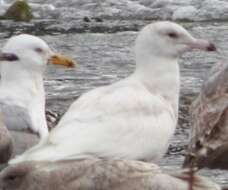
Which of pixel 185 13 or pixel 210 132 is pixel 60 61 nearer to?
pixel 210 132

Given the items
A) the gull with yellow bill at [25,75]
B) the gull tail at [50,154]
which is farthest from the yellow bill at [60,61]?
the gull tail at [50,154]

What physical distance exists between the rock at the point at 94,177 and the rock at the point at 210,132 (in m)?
1.02

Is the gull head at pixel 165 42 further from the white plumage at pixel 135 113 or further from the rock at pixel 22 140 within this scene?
the rock at pixel 22 140

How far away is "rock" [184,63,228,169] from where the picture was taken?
28.6ft

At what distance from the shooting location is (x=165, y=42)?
9969mm

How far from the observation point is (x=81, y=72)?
627 inches

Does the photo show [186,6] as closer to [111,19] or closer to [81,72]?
[111,19]

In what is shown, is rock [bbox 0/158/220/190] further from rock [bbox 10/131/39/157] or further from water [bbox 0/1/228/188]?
rock [bbox 10/131/39/157]

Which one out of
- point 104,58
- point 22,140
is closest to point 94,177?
point 22,140

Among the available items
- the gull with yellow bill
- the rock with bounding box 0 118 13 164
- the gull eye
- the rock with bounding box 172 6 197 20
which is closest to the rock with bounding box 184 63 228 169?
the gull eye

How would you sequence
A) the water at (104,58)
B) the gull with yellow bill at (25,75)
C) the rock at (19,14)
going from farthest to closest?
the rock at (19,14)
the water at (104,58)
the gull with yellow bill at (25,75)

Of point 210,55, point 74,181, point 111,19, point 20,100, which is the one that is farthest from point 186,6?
point 74,181

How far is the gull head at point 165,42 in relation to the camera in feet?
32.6

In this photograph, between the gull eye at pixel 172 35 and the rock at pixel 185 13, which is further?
the rock at pixel 185 13
